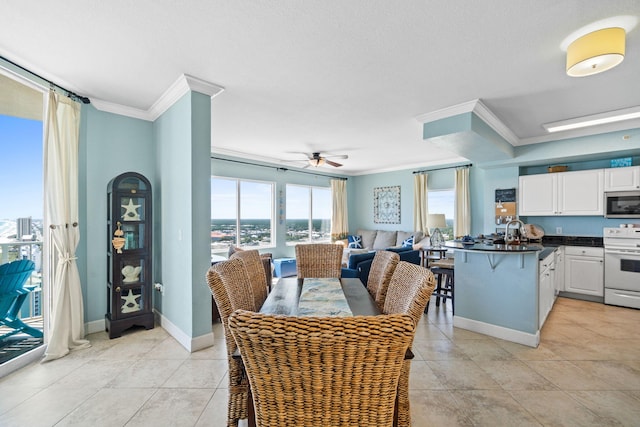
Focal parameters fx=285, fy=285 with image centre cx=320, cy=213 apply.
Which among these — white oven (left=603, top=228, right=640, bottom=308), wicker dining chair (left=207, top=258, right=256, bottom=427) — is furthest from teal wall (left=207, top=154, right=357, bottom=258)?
white oven (left=603, top=228, right=640, bottom=308)

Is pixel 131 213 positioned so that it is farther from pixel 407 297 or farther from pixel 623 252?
pixel 623 252

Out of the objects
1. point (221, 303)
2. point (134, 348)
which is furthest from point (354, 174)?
point (221, 303)

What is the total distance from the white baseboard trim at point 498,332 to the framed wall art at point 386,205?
4182mm

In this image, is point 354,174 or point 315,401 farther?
point 354,174

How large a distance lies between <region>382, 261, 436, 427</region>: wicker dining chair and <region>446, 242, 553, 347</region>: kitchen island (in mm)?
1675

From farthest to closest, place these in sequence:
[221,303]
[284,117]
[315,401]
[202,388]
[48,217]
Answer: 1. [284,117]
2. [48,217]
3. [202,388]
4. [221,303]
5. [315,401]

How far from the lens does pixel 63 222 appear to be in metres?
2.71

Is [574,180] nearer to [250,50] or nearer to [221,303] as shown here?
[250,50]

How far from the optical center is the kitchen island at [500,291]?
2910mm

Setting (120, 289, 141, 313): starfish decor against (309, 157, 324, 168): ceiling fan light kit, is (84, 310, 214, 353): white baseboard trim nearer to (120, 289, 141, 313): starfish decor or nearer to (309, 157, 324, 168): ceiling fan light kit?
(120, 289, 141, 313): starfish decor

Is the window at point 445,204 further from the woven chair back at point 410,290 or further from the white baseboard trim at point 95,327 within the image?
the white baseboard trim at point 95,327

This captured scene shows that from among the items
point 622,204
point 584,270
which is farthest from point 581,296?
point 622,204

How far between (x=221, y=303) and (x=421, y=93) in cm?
273

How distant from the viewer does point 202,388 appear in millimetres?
2145
